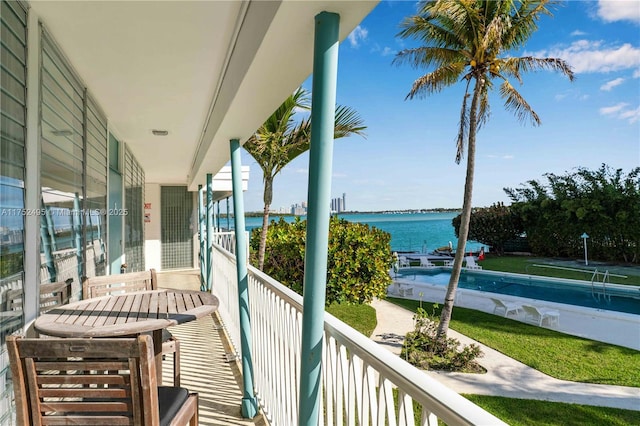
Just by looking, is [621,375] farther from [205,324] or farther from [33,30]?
[33,30]

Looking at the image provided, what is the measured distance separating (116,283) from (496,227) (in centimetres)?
2378

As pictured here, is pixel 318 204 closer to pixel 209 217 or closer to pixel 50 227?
pixel 50 227

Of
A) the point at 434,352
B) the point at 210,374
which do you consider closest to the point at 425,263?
the point at 434,352

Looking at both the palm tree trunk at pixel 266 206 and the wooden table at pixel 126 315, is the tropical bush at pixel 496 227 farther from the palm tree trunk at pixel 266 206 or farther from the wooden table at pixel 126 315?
the wooden table at pixel 126 315

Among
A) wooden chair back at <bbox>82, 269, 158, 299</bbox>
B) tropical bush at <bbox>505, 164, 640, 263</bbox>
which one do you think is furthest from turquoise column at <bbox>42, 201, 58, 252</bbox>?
tropical bush at <bbox>505, 164, 640, 263</bbox>

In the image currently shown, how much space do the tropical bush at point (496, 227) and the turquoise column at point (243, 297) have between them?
23157mm

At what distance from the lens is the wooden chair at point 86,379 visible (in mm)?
1266

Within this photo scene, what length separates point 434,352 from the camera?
7.38 m

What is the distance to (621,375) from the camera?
6.56 metres

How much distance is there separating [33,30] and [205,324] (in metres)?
4.14

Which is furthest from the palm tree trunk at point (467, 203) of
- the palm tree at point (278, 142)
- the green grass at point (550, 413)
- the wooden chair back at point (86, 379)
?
the wooden chair back at point (86, 379)

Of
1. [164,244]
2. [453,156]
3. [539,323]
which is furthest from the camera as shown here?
[164,244]

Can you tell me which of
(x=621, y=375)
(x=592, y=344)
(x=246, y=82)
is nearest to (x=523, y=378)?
(x=621, y=375)

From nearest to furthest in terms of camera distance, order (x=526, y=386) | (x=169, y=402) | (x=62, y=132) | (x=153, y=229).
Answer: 1. (x=169, y=402)
2. (x=62, y=132)
3. (x=526, y=386)
4. (x=153, y=229)
